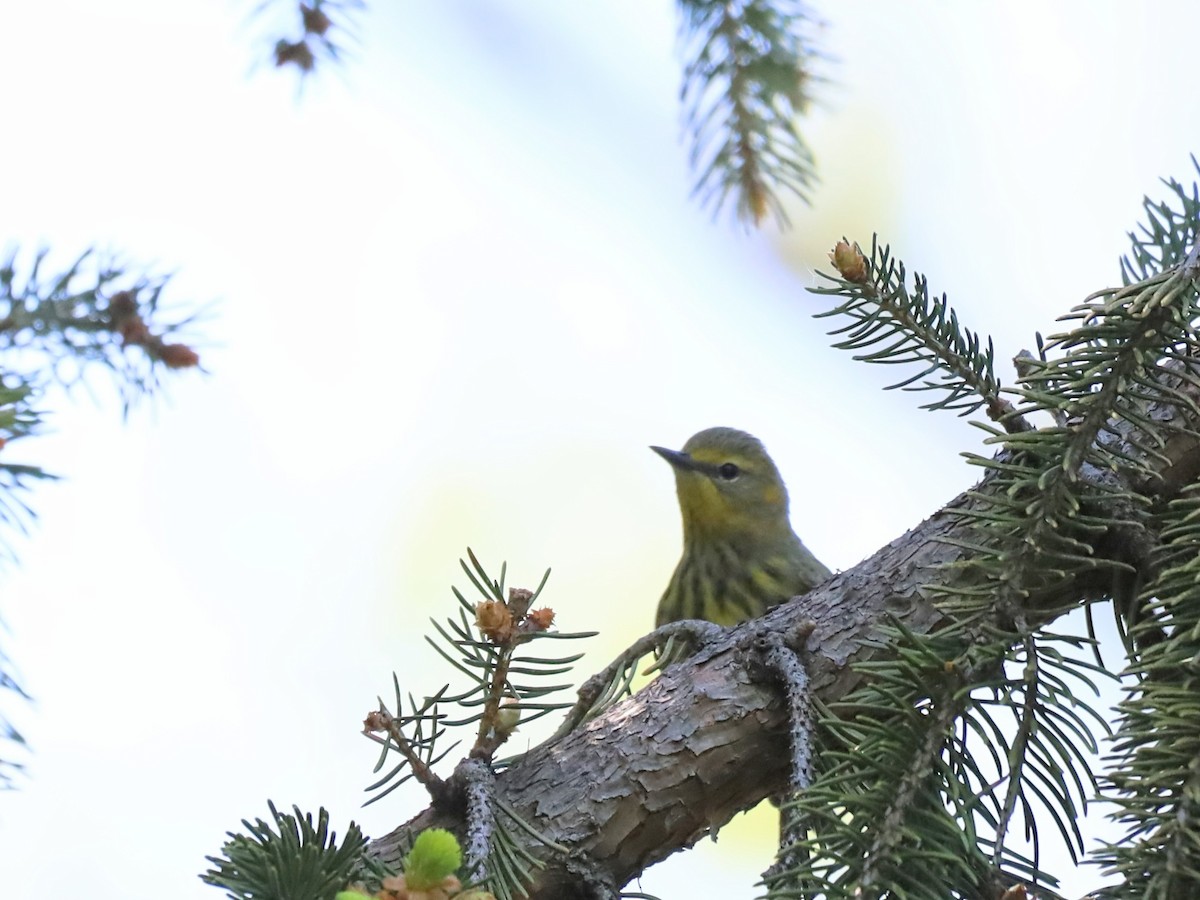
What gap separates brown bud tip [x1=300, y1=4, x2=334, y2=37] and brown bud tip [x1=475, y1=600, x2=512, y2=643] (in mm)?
1643

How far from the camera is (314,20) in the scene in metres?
2.37

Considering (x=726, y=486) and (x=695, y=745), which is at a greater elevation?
(x=726, y=486)

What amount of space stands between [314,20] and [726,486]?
1.71m

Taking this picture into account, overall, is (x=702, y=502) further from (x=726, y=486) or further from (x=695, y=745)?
(x=695, y=745)

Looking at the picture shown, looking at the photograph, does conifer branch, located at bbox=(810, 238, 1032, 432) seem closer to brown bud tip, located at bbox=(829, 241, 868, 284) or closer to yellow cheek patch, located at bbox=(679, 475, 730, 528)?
brown bud tip, located at bbox=(829, 241, 868, 284)

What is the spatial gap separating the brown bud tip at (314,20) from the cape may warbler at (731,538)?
1481mm

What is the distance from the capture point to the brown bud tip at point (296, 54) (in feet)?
7.84

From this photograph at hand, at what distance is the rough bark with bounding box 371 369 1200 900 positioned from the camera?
1.36 meters

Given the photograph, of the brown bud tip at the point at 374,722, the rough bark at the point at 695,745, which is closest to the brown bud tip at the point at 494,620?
the brown bud tip at the point at 374,722

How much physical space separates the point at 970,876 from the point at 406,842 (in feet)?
2.01

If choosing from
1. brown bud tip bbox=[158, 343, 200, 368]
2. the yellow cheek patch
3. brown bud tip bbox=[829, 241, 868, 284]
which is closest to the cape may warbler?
→ the yellow cheek patch

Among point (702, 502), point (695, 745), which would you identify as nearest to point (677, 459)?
point (702, 502)

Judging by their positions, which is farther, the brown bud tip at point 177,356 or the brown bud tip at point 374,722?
the brown bud tip at point 177,356

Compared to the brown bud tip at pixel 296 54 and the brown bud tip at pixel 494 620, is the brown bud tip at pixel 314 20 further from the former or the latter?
the brown bud tip at pixel 494 620
